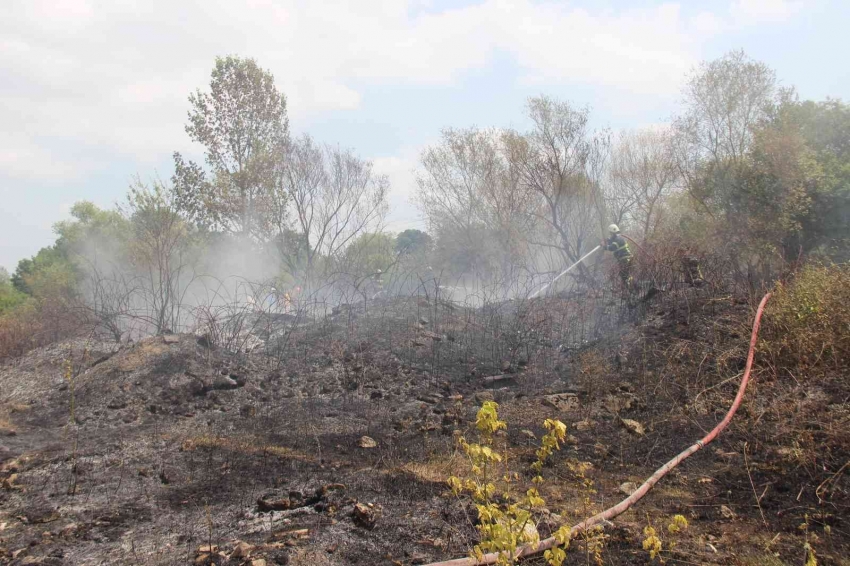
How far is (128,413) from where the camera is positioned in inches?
297

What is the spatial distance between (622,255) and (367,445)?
7.92 meters

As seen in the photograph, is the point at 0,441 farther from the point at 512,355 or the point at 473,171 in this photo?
the point at 473,171

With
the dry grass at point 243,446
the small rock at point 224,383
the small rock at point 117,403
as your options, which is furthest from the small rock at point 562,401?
the small rock at point 117,403

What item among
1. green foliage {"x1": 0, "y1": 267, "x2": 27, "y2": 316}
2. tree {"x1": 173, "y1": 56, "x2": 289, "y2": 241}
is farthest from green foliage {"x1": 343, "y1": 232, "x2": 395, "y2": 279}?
green foliage {"x1": 0, "y1": 267, "x2": 27, "y2": 316}

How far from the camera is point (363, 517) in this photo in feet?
13.0

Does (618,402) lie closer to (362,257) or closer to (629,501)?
(629,501)

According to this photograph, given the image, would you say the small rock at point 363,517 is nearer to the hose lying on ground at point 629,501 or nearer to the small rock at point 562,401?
the hose lying on ground at point 629,501

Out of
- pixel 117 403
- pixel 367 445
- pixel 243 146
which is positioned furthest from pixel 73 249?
pixel 367 445

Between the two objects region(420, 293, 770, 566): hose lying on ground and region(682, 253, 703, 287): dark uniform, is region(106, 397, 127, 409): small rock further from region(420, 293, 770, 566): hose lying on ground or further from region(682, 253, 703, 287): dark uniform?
region(682, 253, 703, 287): dark uniform

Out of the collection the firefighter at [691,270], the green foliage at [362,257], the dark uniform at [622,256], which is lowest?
the firefighter at [691,270]

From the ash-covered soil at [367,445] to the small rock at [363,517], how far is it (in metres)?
0.02

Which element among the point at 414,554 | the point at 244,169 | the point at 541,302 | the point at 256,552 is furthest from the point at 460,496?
the point at 244,169

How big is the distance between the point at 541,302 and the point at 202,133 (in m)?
17.0

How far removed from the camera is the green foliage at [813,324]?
570 centimetres
